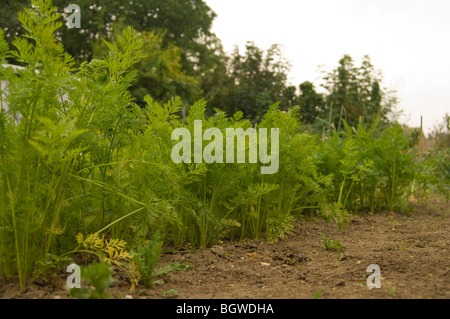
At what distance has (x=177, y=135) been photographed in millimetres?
2490

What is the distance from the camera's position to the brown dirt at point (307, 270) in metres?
1.80

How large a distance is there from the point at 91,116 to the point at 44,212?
19.4 inches

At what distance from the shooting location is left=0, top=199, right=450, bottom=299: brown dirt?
70.7 inches

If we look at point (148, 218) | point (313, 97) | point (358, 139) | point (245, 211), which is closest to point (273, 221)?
point (245, 211)

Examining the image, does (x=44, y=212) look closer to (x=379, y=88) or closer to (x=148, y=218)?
(x=148, y=218)

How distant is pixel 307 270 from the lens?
2406 mm

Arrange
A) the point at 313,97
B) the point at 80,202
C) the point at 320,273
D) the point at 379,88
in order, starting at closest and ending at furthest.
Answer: the point at 80,202
the point at 320,273
the point at 379,88
the point at 313,97

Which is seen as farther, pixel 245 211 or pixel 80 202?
pixel 245 211
